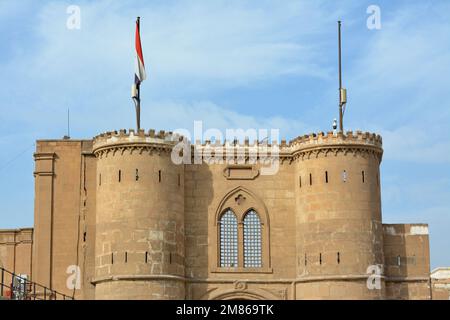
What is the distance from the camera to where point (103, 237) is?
2009 inches

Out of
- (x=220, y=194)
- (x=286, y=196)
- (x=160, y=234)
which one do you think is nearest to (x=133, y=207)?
(x=160, y=234)

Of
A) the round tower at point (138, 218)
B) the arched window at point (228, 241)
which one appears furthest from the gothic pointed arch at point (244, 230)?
the round tower at point (138, 218)

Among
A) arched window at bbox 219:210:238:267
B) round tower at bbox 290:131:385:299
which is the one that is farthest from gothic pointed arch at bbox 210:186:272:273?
round tower at bbox 290:131:385:299

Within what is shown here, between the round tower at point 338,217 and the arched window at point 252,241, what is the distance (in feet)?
7.38

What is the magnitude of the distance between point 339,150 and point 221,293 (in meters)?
10.3

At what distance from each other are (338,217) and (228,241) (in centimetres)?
632

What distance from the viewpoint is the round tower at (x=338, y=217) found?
167ft

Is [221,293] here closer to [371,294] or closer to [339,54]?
[371,294]

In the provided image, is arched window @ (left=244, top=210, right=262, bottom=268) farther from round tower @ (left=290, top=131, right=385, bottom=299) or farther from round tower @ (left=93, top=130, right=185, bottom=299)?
round tower @ (left=93, top=130, right=185, bottom=299)

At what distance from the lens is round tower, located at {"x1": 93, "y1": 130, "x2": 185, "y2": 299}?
164 ft

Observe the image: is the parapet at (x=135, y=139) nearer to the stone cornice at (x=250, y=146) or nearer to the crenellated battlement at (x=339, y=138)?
the stone cornice at (x=250, y=146)

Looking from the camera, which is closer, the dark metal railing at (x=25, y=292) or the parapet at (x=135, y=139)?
the dark metal railing at (x=25, y=292)

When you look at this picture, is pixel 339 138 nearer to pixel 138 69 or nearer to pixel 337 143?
pixel 337 143
